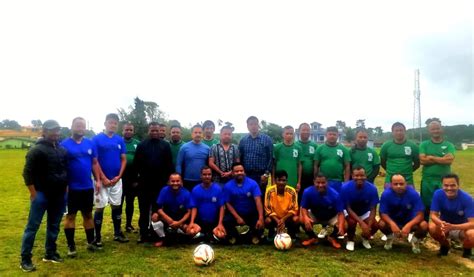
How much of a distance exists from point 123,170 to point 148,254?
1638 mm

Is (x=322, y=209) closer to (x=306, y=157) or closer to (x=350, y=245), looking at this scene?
(x=350, y=245)

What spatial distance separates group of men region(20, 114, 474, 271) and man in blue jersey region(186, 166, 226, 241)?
0.06 feet

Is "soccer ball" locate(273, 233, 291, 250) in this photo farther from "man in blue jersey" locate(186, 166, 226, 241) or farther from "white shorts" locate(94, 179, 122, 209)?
"white shorts" locate(94, 179, 122, 209)

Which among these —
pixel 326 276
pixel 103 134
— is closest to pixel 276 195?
pixel 326 276

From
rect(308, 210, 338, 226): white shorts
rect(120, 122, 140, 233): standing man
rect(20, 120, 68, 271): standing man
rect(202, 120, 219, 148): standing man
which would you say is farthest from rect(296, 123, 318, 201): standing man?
rect(20, 120, 68, 271): standing man

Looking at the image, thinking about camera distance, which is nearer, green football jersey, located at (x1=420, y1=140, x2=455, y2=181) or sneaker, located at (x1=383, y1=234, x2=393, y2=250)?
sneaker, located at (x1=383, y1=234, x2=393, y2=250)

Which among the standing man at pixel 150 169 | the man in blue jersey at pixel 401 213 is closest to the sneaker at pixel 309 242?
the man in blue jersey at pixel 401 213

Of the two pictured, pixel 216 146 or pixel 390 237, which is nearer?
pixel 390 237

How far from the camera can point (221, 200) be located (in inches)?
282

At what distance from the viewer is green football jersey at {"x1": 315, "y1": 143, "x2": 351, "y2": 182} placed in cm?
752

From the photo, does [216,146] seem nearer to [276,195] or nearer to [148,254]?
[276,195]

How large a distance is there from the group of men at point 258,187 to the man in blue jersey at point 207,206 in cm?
2

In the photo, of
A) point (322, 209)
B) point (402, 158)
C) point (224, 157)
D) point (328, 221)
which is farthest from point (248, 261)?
point (402, 158)

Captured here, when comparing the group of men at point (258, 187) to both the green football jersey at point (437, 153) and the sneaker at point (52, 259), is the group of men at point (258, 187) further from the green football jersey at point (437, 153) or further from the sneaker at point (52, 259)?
the sneaker at point (52, 259)
